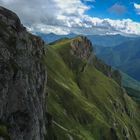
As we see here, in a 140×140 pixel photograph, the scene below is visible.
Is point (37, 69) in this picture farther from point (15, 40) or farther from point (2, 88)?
point (2, 88)

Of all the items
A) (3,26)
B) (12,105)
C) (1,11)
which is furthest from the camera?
(1,11)

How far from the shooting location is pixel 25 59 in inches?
4395

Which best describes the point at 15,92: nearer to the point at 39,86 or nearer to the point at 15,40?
the point at 15,40

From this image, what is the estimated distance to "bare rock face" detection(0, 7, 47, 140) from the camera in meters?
91.9

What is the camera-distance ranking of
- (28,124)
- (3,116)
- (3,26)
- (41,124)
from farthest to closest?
(41,124), (3,26), (28,124), (3,116)

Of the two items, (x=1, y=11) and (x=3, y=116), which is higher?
(x=1, y=11)

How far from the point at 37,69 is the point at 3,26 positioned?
28.1m

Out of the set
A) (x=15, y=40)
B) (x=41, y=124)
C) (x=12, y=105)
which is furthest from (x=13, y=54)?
(x=41, y=124)

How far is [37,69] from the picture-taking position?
434 ft

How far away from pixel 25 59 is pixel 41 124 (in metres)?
28.2

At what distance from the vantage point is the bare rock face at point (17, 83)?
91938 mm

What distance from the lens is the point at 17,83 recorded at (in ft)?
326

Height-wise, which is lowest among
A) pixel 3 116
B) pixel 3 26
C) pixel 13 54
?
pixel 3 116

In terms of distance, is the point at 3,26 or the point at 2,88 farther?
the point at 3,26
